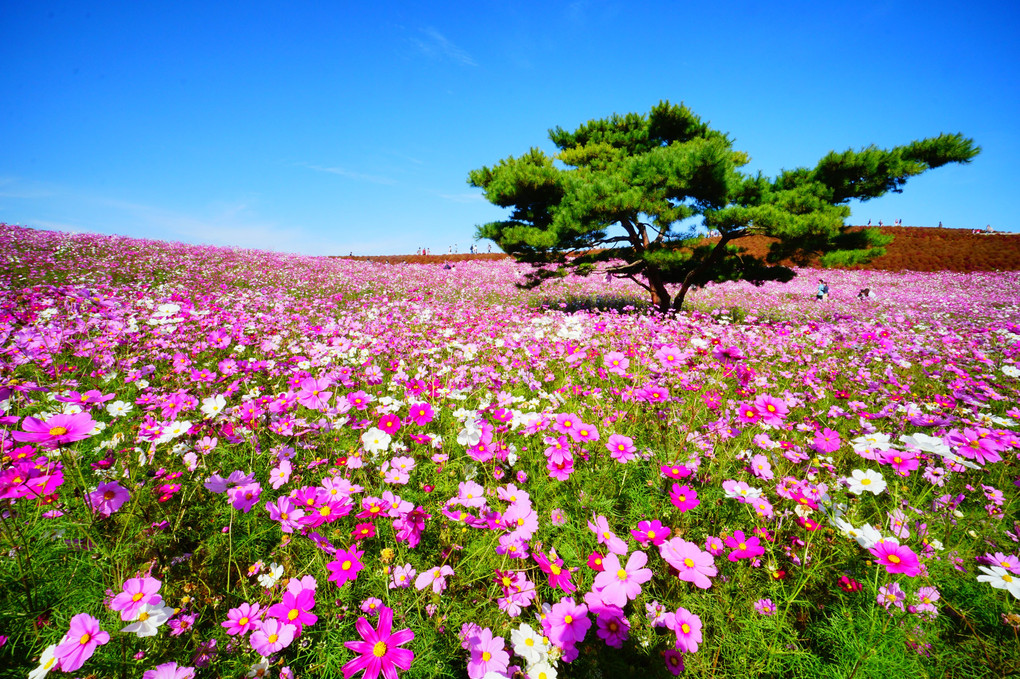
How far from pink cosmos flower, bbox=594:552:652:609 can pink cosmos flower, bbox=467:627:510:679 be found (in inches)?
13.6

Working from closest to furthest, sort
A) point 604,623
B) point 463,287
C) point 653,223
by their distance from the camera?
point 604,623 → point 653,223 → point 463,287

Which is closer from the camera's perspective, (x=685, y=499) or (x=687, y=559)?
(x=687, y=559)

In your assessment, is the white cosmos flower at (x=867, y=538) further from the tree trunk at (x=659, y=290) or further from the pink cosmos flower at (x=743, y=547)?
the tree trunk at (x=659, y=290)

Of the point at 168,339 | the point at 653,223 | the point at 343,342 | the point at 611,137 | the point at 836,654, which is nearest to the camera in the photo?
the point at 836,654

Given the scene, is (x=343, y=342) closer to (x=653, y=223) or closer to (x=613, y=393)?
(x=613, y=393)

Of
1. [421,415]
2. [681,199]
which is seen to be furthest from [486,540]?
[681,199]

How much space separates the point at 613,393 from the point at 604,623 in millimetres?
1807

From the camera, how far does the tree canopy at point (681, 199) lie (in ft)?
23.7

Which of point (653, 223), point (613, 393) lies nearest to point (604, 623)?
point (613, 393)

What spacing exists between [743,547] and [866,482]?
0.71 m

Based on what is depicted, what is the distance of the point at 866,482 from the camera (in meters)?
1.66

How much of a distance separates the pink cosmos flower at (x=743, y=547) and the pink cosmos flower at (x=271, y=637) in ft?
4.78

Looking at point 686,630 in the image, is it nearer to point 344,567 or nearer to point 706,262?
point 344,567

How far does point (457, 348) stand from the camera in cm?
448
